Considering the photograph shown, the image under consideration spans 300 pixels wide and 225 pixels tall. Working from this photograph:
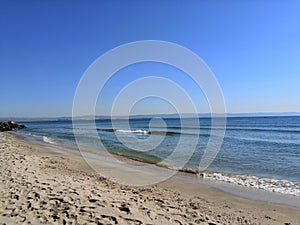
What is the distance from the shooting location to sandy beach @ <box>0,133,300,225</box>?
4984 mm

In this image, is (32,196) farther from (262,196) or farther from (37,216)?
(262,196)

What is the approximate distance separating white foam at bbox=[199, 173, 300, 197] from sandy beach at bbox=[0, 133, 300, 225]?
1818 millimetres

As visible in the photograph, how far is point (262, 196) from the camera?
322 inches

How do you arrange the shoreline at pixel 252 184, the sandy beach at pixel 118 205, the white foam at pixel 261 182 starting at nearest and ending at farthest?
the sandy beach at pixel 118 205 < the shoreline at pixel 252 184 < the white foam at pixel 261 182

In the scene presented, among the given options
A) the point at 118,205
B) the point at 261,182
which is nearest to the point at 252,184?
the point at 261,182

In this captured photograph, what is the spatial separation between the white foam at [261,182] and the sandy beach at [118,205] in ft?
5.96

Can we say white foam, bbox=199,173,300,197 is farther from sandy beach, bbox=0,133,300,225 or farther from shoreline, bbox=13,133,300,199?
sandy beach, bbox=0,133,300,225

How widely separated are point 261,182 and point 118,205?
677 cm

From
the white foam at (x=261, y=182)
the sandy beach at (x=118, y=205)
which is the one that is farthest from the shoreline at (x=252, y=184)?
the sandy beach at (x=118, y=205)

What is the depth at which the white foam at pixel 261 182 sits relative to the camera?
8.94 meters

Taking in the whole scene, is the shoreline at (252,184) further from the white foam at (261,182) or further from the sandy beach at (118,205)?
the sandy beach at (118,205)

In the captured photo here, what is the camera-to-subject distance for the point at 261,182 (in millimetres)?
10031

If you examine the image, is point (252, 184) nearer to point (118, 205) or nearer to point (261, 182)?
point (261, 182)

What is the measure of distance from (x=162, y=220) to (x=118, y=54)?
744 centimetres
